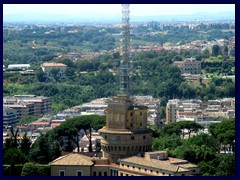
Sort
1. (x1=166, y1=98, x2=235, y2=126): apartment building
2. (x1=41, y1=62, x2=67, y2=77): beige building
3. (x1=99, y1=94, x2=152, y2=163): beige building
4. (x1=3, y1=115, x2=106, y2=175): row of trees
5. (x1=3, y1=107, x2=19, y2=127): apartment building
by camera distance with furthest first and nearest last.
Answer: (x1=41, y1=62, x2=67, y2=77): beige building
(x1=3, y1=107, x2=19, y2=127): apartment building
(x1=166, y1=98, x2=235, y2=126): apartment building
(x1=3, y1=115, x2=106, y2=175): row of trees
(x1=99, y1=94, x2=152, y2=163): beige building

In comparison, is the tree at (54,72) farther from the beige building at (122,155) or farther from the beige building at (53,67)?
the beige building at (122,155)

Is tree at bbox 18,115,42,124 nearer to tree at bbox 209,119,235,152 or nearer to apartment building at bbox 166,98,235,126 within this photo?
apartment building at bbox 166,98,235,126

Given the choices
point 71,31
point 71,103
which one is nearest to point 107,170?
point 71,103

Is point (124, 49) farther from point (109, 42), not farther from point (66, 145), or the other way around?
point (109, 42)

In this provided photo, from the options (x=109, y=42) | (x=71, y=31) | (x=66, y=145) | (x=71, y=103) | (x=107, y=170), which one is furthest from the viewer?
(x=71, y=31)

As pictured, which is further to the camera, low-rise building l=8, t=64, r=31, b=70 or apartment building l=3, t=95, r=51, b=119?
low-rise building l=8, t=64, r=31, b=70

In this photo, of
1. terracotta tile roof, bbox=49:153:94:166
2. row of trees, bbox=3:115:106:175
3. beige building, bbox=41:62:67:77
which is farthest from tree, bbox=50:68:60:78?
terracotta tile roof, bbox=49:153:94:166

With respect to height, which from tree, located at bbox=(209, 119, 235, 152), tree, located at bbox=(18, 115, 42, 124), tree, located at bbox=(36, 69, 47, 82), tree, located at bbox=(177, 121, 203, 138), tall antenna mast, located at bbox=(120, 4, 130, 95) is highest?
tall antenna mast, located at bbox=(120, 4, 130, 95)
